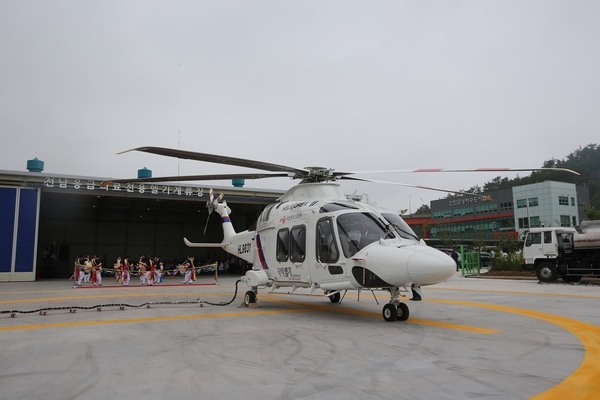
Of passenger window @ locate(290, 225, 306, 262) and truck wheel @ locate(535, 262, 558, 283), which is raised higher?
passenger window @ locate(290, 225, 306, 262)

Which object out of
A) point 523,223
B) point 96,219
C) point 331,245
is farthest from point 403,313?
point 523,223

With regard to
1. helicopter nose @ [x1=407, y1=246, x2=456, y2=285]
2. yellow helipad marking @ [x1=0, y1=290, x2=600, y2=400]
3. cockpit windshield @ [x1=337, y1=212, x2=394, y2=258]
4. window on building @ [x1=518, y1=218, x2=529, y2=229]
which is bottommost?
yellow helipad marking @ [x1=0, y1=290, x2=600, y2=400]

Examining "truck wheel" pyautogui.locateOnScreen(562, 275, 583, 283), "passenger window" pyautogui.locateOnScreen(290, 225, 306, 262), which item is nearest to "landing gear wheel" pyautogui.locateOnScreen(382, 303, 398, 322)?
"passenger window" pyautogui.locateOnScreen(290, 225, 306, 262)

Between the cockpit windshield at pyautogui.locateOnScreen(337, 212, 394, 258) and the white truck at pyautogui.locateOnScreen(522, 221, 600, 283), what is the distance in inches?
584

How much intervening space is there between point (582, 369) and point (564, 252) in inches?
691

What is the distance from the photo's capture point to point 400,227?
901cm

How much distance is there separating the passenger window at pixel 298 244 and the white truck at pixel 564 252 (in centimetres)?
1527

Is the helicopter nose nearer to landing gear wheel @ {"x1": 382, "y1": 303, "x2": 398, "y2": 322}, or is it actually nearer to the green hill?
landing gear wheel @ {"x1": 382, "y1": 303, "x2": 398, "y2": 322}

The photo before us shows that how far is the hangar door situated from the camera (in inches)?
936

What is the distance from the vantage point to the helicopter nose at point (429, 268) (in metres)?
7.47

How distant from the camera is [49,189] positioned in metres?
25.4

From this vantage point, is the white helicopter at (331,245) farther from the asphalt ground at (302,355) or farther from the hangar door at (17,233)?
the hangar door at (17,233)

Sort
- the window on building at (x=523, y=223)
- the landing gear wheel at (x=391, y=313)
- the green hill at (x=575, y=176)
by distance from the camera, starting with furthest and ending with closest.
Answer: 1. the green hill at (x=575, y=176)
2. the window on building at (x=523, y=223)
3. the landing gear wheel at (x=391, y=313)

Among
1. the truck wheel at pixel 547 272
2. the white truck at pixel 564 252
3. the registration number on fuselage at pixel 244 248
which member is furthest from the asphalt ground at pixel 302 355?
the truck wheel at pixel 547 272
